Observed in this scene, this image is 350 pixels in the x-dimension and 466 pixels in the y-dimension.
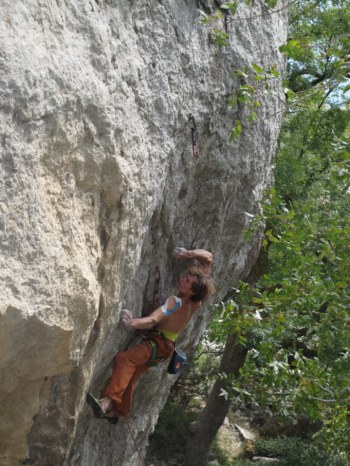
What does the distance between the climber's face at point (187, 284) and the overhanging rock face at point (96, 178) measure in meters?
0.16

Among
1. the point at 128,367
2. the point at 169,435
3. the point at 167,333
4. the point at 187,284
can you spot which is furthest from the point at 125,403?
the point at 169,435

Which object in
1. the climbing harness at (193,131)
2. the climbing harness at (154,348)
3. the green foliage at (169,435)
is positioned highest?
the climbing harness at (193,131)

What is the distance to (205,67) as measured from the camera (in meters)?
6.16

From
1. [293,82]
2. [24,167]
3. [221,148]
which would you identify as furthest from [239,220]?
[293,82]

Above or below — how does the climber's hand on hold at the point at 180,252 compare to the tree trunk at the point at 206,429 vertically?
above

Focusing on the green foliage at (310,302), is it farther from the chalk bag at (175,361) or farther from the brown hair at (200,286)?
the brown hair at (200,286)

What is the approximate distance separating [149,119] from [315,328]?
2.94 metres

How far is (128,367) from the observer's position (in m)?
6.21

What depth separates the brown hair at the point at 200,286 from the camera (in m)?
6.44

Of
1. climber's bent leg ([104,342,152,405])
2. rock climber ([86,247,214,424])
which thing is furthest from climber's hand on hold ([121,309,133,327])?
climber's bent leg ([104,342,152,405])

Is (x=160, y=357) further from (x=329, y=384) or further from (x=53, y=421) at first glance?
(x=329, y=384)

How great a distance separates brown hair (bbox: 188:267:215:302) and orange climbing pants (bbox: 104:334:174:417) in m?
0.46

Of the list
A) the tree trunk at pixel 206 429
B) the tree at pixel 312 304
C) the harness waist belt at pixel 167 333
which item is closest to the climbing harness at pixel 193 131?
the tree at pixel 312 304

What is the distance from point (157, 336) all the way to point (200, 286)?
0.57 m
